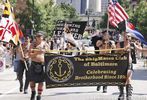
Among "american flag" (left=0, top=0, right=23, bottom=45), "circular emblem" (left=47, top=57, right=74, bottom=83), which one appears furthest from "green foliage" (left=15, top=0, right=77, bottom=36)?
"circular emblem" (left=47, top=57, right=74, bottom=83)

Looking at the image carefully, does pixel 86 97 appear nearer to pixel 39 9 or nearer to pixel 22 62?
pixel 22 62

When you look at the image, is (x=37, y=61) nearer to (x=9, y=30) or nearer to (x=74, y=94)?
(x=9, y=30)

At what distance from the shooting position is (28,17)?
2601 inches

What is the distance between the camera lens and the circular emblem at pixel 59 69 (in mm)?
12562

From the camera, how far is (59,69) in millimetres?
12594

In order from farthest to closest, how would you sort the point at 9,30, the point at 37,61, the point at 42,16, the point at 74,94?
the point at 42,16
the point at 74,94
the point at 9,30
the point at 37,61

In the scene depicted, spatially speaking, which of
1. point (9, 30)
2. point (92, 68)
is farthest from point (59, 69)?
point (9, 30)

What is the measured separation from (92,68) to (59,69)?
2.97 feet

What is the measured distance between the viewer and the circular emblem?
12562mm

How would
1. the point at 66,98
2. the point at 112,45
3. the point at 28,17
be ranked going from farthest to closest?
the point at 28,17 < the point at 112,45 < the point at 66,98

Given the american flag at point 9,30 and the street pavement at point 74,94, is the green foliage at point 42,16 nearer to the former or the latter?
the street pavement at point 74,94

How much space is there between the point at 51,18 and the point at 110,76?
51462 millimetres

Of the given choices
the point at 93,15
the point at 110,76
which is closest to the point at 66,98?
the point at 110,76

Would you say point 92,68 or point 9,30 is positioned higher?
point 9,30
